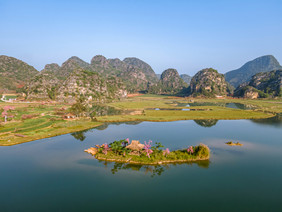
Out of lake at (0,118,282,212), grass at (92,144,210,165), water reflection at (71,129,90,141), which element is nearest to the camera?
lake at (0,118,282,212)

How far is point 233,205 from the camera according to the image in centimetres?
2322

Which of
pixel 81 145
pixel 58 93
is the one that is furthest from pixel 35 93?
pixel 81 145

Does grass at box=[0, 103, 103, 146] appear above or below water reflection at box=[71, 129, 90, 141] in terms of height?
above

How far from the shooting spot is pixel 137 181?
95.2 feet

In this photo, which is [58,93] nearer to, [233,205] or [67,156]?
[67,156]

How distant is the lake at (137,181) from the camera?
2361 centimetres

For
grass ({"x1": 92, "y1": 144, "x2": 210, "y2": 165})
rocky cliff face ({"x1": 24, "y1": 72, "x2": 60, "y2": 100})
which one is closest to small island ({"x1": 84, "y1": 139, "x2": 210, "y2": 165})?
grass ({"x1": 92, "y1": 144, "x2": 210, "y2": 165})

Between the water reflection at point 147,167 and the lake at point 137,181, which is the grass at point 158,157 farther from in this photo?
the lake at point 137,181

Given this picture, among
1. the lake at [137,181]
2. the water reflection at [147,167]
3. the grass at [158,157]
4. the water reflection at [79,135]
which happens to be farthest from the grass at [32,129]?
the water reflection at [147,167]

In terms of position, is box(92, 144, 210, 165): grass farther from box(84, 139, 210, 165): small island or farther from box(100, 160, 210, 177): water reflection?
box(100, 160, 210, 177): water reflection

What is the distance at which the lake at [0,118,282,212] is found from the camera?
77.5 ft

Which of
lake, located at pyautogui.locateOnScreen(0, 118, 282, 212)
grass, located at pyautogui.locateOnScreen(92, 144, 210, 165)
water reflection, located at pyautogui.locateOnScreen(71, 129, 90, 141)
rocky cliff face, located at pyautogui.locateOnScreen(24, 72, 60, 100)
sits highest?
rocky cliff face, located at pyautogui.locateOnScreen(24, 72, 60, 100)

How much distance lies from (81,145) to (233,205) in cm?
3608

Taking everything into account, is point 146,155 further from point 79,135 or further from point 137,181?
point 79,135
